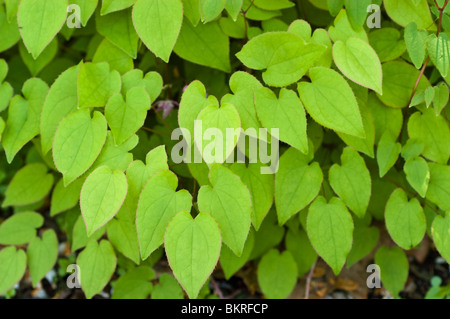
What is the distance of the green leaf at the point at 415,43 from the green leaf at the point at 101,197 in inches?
31.3

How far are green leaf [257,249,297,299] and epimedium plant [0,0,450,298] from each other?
141mm

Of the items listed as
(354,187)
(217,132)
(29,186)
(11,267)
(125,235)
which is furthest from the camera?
(29,186)

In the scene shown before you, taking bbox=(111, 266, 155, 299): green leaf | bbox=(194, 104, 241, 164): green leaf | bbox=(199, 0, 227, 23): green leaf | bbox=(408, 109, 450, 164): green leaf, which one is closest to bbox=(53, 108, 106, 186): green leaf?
bbox=(194, 104, 241, 164): green leaf

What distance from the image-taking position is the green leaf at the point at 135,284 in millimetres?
1806

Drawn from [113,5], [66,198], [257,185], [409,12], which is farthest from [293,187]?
[66,198]

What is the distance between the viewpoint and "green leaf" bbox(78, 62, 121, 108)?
1.38 m

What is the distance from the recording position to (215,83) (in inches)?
66.7

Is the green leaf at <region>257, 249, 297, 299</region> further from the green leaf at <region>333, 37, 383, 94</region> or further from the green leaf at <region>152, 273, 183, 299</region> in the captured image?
the green leaf at <region>333, 37, 383, 94</region>

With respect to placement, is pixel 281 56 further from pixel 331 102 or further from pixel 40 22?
pixel 40 22

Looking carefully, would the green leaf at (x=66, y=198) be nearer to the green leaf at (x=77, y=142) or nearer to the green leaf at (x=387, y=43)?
the green leaf at (x=77, y=142)

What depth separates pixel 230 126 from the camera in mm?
1250

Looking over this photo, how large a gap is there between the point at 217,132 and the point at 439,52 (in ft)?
1.97

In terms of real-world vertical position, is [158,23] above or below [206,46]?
above

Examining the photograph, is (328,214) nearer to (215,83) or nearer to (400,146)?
(400,146)
